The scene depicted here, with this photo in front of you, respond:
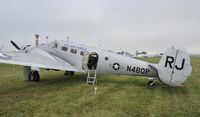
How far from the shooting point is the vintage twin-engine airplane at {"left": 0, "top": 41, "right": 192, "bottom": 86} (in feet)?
39.1

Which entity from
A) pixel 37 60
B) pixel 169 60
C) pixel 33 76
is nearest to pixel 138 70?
pixel 169 60

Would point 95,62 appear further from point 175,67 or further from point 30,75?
point 175,67

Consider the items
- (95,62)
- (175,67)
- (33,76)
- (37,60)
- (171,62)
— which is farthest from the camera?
(33,76)

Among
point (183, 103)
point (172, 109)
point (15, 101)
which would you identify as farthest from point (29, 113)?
point (183, 103)

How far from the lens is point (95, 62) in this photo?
14.9m

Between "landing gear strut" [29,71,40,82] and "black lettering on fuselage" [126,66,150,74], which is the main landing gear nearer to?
"landing gear strut" [29,71,40,82]

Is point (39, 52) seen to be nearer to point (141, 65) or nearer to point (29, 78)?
point (29, 78)

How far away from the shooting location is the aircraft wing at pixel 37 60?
43.1 feet

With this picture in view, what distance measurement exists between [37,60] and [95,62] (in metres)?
3.28

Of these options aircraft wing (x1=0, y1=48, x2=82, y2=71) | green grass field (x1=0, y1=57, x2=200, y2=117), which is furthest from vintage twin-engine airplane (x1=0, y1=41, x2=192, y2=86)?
green grass field (x1=0, y1=57, x2=200, y2=117)

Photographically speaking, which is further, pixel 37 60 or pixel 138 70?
pixel 37 60

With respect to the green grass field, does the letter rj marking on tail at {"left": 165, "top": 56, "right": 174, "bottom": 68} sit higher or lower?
higher

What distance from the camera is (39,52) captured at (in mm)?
16703

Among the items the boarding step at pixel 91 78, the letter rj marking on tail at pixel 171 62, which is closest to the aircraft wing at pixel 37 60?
the boarding step at pixel 91 78
